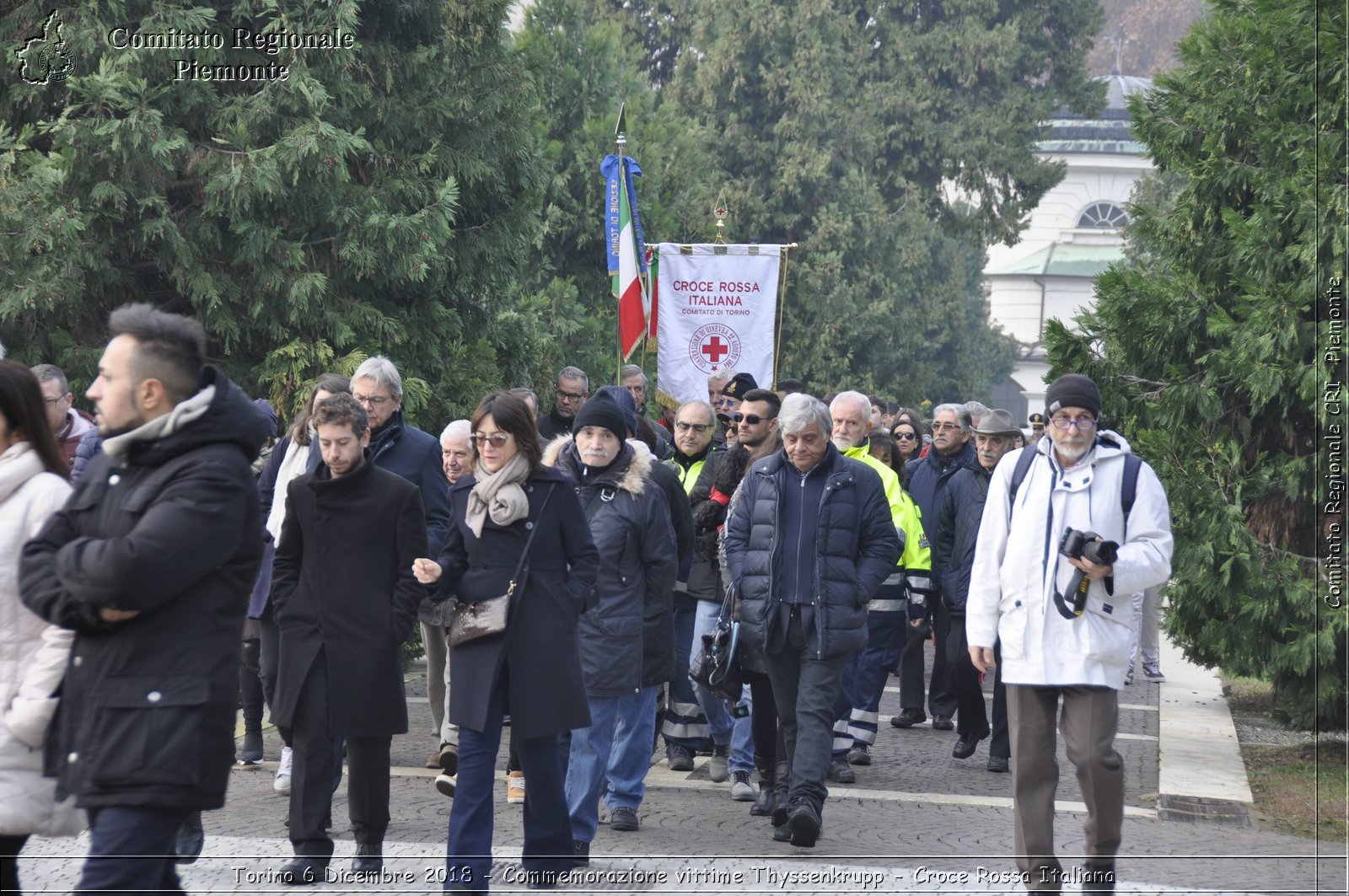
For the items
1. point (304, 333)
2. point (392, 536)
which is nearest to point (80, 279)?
point (304, 333)

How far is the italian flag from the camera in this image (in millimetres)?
14914

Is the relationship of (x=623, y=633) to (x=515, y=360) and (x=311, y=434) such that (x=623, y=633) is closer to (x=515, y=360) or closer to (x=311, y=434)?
(x=311, y=434)

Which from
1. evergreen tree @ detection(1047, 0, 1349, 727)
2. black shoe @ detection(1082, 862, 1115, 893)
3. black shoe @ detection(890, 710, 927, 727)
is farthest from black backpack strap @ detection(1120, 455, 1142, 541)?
black shoe @ detection(890, 710, 927, 727)

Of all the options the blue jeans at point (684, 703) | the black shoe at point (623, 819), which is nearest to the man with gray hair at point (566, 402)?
the blue jeans at point (684, 703)

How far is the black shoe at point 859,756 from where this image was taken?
30.2 feet

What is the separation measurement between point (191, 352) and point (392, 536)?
2082 millimetres

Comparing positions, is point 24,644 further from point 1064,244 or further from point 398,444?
point 1064,244

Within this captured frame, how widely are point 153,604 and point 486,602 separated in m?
2.16

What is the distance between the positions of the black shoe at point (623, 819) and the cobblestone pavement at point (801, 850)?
5cm

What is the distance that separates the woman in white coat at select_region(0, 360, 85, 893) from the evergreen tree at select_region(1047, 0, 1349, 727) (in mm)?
6392

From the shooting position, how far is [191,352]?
4355mm

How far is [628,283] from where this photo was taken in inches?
591

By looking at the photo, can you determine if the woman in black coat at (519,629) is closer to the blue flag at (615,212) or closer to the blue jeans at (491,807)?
the blue jeans at (491,807)

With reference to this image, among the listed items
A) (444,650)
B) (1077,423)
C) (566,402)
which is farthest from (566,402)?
(1077,423)
